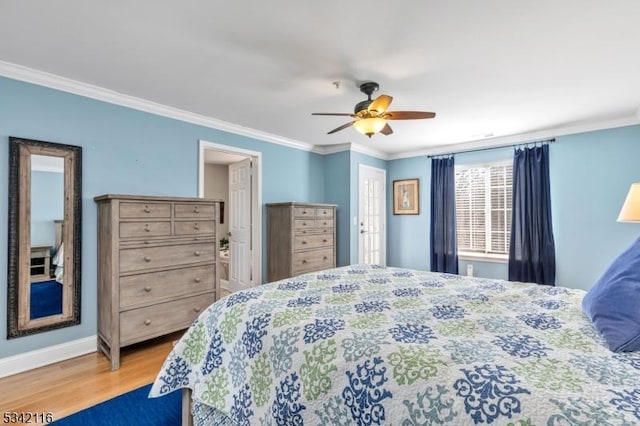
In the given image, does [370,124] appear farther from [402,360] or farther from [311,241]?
[311,241]

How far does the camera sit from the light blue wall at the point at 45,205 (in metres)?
2.49

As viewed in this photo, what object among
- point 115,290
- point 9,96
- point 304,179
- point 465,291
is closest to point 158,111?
point 9,96

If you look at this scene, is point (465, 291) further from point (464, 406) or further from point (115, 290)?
point (115, 290)

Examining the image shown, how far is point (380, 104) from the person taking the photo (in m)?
2.37

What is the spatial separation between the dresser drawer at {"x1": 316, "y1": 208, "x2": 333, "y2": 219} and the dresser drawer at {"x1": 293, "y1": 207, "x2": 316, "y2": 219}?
0.09 metres

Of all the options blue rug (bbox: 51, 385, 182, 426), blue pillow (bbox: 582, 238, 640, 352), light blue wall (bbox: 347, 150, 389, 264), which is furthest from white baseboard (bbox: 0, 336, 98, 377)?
blue pillow (bbox: 582, 238, 640, 352)

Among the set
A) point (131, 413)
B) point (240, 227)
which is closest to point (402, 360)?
point (131, 413)

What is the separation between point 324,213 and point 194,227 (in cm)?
199

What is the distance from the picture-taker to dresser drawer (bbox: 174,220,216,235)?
2.93 meters

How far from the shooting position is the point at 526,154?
4.22 meters

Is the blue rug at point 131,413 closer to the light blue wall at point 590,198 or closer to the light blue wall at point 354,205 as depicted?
the light blue wall at point 354,205

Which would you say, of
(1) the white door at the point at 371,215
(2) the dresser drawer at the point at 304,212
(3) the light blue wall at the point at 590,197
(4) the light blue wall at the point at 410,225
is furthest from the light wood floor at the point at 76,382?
(3) the light blue wall at the point at 590,197

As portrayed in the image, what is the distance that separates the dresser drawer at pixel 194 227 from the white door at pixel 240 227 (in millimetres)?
1148

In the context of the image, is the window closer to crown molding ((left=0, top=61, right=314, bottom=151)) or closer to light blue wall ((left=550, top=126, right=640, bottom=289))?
light blue wall ((left=550, top=126, right=640, bottom=289))
